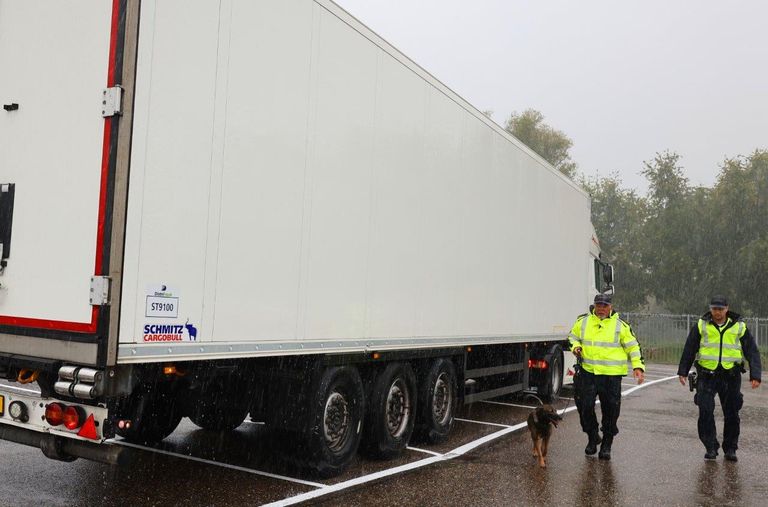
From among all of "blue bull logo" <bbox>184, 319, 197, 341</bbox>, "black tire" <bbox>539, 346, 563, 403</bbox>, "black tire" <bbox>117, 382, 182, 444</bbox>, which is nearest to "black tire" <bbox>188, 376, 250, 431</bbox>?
"black tire" <bbox>117, 382, 182, 444</bbox>

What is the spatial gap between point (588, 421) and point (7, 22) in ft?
21.4

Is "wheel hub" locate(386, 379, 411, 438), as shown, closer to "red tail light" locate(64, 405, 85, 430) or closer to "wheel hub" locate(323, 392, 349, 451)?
"wheel hub" locate(323, 392, 349, 451)

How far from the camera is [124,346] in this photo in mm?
4266

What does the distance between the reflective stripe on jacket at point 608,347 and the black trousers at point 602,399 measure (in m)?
0.09

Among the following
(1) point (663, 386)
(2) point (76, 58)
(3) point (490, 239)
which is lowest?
(1) point (663, 386)

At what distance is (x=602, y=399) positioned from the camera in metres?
8.04

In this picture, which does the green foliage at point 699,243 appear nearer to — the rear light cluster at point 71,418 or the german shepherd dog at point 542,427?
the german shepherd dog at point 542,427

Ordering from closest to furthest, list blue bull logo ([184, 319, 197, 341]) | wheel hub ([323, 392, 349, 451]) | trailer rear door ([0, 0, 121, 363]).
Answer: trailer rear door ([0, 0, 121, 363]) → blue bull logo ([184, 319, 197, 341]) → wheel hub ([323, 392, 349, 451])

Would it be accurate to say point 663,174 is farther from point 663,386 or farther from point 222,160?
point 222,160

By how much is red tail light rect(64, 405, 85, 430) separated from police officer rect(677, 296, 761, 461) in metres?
6.13

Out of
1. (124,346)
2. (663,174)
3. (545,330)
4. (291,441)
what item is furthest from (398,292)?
(663,174)

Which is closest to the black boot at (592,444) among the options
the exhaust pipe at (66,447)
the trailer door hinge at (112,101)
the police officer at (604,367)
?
the police officer at (604,367)

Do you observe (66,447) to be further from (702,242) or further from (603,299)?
(702,242)

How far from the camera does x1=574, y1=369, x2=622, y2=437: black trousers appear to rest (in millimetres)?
7965
